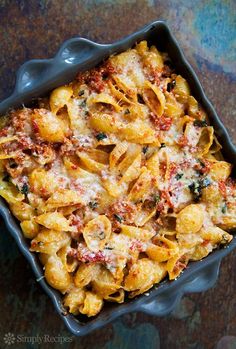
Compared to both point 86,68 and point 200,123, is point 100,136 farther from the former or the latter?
point 200,123

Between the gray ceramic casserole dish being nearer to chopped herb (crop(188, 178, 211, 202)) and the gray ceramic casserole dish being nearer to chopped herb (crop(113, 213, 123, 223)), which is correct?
chopped herb (crop(188, 178, 211, 202))

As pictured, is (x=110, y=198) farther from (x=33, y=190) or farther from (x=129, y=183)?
(x=33, y=190)

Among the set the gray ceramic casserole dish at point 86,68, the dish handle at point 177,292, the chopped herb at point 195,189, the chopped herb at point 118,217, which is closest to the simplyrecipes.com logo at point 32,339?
the gray ceramic casserole dish at point 86,68

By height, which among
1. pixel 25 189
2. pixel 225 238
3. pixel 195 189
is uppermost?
pixel 25 189

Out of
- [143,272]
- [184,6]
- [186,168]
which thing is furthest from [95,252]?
[184,6]

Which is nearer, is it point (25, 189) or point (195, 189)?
point (25, 189)

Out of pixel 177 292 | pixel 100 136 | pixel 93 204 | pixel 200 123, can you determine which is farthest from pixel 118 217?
pixel 200 123
